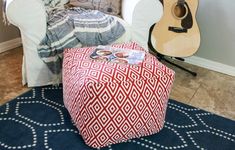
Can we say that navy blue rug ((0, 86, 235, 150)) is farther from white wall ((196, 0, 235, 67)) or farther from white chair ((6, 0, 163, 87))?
white wall ((196, 0, 235, 67))

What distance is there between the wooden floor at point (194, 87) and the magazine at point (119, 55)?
0.61 metres

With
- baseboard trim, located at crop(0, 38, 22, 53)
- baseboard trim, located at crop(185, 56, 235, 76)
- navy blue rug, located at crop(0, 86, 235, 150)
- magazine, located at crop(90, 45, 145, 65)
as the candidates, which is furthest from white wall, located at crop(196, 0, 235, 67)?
baseboard trim, located at crop(0, 38, 22, 53)

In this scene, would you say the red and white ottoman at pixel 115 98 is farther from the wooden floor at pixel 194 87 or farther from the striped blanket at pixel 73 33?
the wooden floor at pixel 194 87

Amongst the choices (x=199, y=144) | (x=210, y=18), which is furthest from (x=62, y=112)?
(x=210, y=18)

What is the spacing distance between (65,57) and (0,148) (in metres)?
0.64

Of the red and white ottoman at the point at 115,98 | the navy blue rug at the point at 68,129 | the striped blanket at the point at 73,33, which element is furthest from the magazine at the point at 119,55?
the navy blue rug at the point at 68,129

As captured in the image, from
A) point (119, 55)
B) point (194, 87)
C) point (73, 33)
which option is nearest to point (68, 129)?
point (119, 55)

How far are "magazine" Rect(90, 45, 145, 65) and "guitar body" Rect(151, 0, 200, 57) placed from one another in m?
0.66

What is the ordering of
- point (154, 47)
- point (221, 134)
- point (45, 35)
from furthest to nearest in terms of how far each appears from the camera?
point (154, 47) < point (45, 35) < point (221, 134)

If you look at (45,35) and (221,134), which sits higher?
(45,35)

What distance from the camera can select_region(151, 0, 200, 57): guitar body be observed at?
234cm

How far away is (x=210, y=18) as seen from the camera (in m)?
2.50

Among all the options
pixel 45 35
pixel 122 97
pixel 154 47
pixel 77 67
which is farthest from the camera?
pixel 154 47

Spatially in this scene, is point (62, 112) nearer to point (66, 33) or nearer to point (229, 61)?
point (66, 33)
